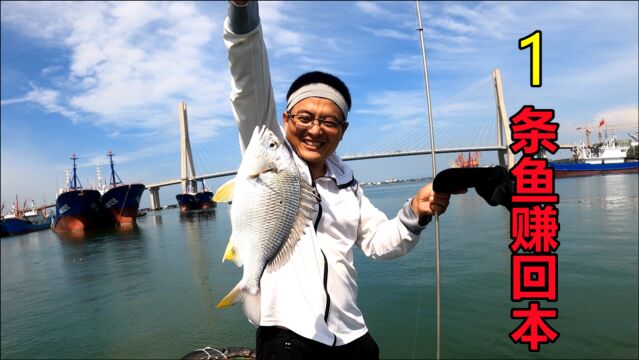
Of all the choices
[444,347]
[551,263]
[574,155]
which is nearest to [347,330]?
[551,263]

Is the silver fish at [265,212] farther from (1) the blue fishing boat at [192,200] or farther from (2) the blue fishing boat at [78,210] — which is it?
(1) the blue fishing boat at [192,200]

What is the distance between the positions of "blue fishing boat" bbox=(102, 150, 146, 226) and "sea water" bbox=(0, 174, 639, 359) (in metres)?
19.3

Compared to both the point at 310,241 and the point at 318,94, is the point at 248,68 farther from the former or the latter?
the point at 310,241

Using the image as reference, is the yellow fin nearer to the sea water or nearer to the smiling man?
the smiling man

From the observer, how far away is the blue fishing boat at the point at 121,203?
3259cm

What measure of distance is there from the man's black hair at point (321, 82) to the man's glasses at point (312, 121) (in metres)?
0.15

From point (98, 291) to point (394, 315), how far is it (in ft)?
28.2

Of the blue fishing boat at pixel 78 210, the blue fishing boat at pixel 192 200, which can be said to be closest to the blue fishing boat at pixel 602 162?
the blue fishing boat at pixel 192 200

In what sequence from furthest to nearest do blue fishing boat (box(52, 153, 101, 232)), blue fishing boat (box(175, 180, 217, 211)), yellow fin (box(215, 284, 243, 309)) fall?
blue fishing boat (box(175, 180, 217, 211))
blue fishing boat (box(52, 153, 101, 232))
yellow fin (box(215, 284, 243, 309))

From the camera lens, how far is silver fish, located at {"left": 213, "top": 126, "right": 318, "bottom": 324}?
4.65ft

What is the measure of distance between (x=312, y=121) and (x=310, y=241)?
502 mm

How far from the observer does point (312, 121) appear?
5.17ft

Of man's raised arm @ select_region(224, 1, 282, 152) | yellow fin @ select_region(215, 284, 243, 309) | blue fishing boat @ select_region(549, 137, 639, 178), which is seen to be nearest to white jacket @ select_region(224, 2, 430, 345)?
man's raised arm @ select_region(224, 1, 282, 152)

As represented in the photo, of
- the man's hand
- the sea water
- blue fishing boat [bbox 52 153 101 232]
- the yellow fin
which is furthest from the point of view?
blue fishing boat [bbox 52 153 101 232]
